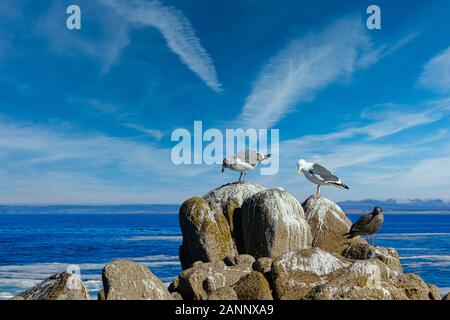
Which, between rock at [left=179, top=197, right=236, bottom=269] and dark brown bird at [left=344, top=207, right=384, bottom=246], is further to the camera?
dark brown bird at [left=344, top=207, right=384, bottom=246]

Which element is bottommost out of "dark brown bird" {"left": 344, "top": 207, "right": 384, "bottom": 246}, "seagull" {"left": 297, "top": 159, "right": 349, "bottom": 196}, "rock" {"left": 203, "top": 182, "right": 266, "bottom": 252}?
"dark brown bird" {"left": 344, "top": 207, "right": 384, "bottom": 246}

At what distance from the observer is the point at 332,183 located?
20.9 m

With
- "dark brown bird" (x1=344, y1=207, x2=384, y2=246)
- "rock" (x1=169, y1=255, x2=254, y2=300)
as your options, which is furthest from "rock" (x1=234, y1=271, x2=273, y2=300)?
"dark brown bird" (x1=344, y1=207, x2=384, y2=246)

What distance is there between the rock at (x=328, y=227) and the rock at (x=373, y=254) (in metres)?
0.51

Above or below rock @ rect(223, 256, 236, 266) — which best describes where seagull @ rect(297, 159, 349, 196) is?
above

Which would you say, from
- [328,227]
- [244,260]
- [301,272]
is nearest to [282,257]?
[301,272]

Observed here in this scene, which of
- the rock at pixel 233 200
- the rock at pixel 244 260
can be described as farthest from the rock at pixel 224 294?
the rock at pixel 233 200

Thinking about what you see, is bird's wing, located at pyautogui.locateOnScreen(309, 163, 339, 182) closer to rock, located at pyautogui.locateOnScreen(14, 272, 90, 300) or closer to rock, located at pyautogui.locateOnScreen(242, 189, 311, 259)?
rock, located at pyautogui.locateOnScreen(242, 189, 311, 259)

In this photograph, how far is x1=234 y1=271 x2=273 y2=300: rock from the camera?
13.2m

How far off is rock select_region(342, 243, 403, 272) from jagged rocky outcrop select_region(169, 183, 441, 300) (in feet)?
0.06
